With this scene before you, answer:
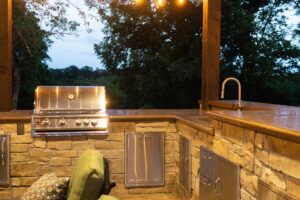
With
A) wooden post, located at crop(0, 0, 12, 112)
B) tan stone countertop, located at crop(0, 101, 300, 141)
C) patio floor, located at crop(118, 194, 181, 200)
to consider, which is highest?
wooden post, located at crop(0, 0, 12, 112)

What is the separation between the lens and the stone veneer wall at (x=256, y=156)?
176cm

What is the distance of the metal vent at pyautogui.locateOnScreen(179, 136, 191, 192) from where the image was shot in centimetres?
385

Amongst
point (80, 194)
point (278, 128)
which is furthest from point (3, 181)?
point (278, 128)

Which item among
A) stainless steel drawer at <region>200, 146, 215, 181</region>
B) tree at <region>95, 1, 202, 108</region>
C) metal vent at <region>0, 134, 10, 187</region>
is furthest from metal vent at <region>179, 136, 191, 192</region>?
tree at <region>95, 1, 202, 108</region>

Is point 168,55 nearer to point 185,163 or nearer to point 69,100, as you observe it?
point 69,100

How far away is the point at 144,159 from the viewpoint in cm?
442

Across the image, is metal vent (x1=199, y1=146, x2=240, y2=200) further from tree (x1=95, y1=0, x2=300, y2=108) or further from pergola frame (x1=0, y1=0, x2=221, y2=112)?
tree (x1=95, y1=0, x2=300, y2=108)

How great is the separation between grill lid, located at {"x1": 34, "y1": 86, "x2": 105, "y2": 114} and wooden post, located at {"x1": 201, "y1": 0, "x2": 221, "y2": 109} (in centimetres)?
161

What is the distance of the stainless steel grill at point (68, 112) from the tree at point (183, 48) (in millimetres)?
6657

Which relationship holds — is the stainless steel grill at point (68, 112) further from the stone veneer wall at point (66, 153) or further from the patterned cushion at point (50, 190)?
the patterned cushion at point (50, 190)

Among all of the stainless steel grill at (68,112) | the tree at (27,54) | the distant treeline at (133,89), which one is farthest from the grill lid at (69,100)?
the distant treeline at (133,89)

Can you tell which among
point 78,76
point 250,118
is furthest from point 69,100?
point 78,76

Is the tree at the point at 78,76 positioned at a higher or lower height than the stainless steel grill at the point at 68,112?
higher

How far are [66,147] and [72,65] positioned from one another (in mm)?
7339
